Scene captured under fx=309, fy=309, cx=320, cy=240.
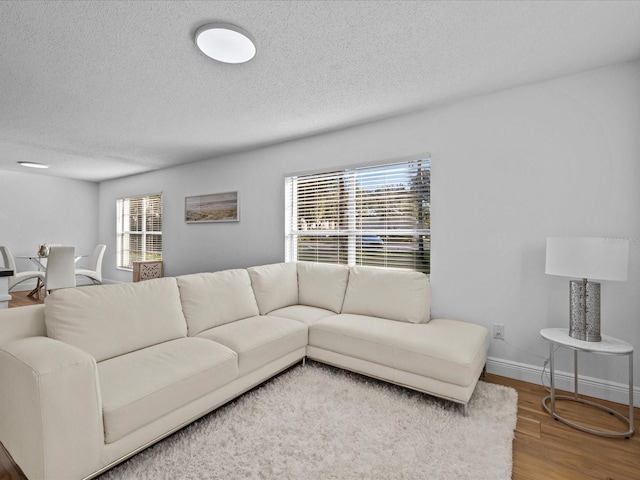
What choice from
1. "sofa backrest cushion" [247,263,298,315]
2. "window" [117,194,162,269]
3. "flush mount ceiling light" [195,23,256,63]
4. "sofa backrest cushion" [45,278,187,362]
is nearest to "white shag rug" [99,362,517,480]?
"sofa backrest cushion" [45,278,187,362]

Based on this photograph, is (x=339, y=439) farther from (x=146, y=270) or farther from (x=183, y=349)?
(x=146, y=270)

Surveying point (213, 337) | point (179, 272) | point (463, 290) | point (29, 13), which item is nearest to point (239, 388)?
point (213, 337)

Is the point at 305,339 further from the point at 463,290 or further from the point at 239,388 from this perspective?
the point at 463,290

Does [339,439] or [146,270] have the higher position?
[146,270]

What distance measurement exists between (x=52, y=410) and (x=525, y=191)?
10.4ft

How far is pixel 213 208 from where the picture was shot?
4.80 metres

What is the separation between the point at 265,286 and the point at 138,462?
165cm

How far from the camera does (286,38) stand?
191 centimetres

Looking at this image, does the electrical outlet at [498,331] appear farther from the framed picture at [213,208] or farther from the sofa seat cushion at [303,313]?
the framed picture at [213,208]

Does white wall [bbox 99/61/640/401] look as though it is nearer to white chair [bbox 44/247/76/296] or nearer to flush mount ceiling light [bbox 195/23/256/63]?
flush mount ceiling light [bbox 195/23/256/63]

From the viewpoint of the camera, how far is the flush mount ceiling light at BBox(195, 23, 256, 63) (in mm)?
1807

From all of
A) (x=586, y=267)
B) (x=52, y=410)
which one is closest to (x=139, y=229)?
(x=52, y=410)

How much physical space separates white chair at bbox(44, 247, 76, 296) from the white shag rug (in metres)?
3.81

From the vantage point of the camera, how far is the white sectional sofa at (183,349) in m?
1.28
